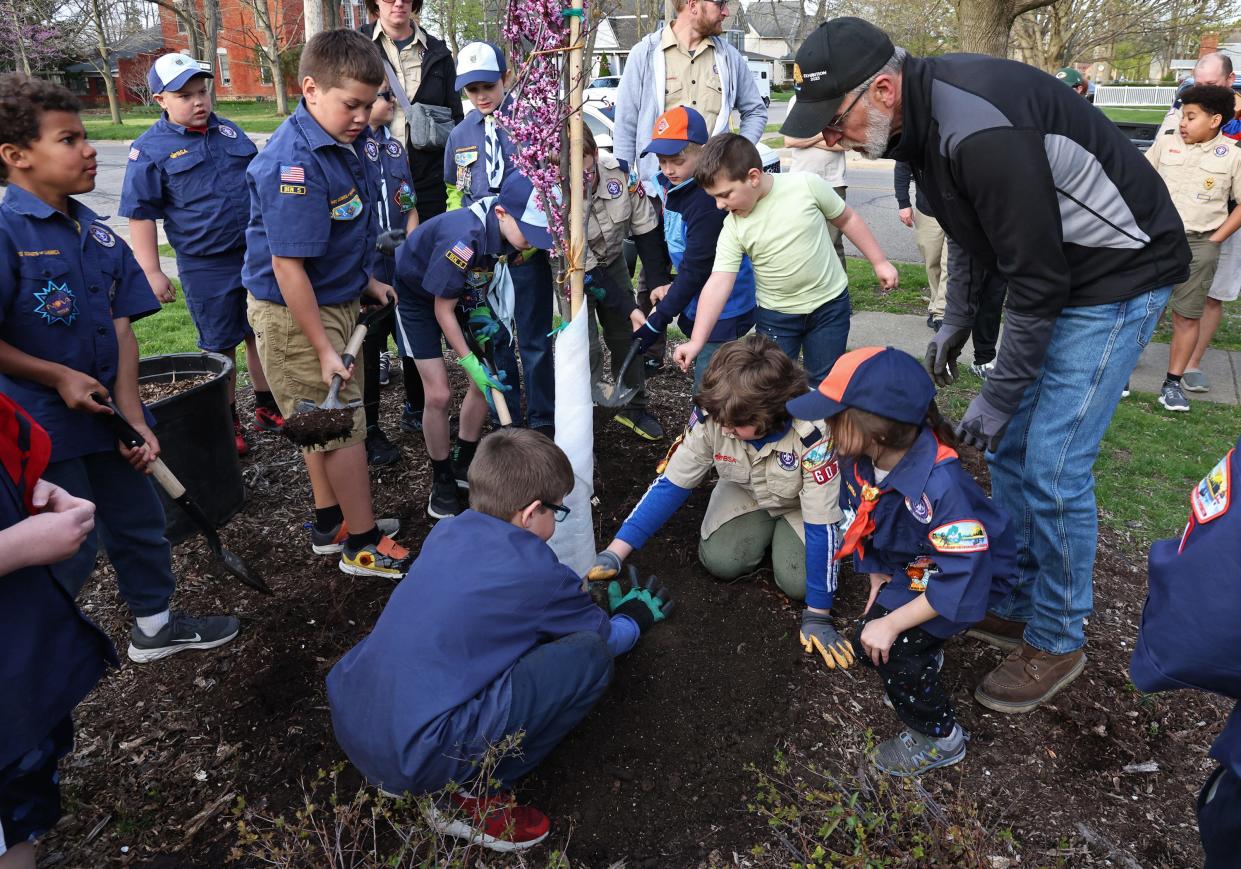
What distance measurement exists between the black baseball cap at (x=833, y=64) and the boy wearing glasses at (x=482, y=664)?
1180 millimetres

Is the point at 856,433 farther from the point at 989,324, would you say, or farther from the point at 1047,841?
the point at 989,324

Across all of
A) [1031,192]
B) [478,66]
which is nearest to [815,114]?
[1031,192]

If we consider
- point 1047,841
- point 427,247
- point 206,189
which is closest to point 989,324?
point 1047,841

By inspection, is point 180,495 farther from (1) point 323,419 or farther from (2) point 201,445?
(2) point 201,445

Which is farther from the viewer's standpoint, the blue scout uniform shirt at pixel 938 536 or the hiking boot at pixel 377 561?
the hiking boot at pixel 377 561

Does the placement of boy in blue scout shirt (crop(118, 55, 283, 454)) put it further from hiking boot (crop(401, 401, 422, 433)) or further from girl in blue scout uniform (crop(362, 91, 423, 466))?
hiking boot (crop(401, 401, 422, 433))

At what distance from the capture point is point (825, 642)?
2.90 meters

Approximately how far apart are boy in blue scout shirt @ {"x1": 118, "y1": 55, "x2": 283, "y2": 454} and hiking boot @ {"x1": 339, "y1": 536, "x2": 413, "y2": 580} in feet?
5.73

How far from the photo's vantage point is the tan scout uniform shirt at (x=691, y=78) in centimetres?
505

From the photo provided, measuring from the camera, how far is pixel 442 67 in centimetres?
493

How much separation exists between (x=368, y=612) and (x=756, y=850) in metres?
1.69

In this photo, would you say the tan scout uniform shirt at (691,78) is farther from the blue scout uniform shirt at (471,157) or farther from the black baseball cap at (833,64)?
the black baseball cap at (833,64)

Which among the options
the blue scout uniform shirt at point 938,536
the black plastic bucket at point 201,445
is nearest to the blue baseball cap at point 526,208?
the blue scout uniform shirt at point 938,536

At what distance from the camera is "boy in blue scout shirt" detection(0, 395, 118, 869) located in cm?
166
